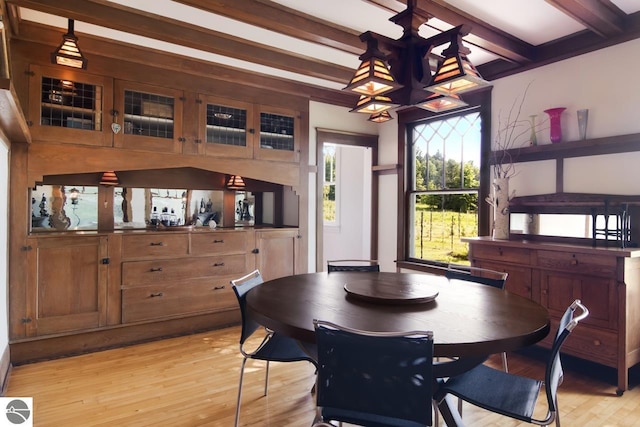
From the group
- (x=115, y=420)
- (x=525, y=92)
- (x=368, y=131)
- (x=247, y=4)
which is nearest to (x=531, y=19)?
(x=525, y=92)

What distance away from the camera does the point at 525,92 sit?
3625 mm

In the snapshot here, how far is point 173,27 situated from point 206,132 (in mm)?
1091

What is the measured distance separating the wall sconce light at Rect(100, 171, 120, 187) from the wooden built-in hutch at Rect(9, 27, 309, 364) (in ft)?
0.21

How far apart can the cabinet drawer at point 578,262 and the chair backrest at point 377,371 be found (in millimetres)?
2084

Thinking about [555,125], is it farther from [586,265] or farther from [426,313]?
[426,313]

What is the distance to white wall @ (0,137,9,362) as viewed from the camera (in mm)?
2732

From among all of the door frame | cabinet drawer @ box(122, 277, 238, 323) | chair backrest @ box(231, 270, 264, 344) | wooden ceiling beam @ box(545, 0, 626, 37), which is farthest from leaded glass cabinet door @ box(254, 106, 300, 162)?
wooden ceiling beam @ box(545, 0, 626, 37)

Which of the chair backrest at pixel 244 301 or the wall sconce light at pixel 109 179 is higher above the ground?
the wall sconce light at pixel 109 179

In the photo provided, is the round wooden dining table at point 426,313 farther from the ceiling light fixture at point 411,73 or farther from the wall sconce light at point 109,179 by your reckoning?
the wall sconce light at point 109,179

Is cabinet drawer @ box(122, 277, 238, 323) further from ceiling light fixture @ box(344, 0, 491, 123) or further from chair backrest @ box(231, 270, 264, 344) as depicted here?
ceiling light fixture @ box(344, 0, 491, 123)

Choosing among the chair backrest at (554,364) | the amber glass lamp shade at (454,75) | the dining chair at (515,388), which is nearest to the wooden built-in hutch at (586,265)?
the dining chair at (515,388)

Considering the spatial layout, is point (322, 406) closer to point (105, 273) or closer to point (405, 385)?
point (405, 385)

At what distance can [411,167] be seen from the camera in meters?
4.92

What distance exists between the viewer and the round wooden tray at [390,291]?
6.30 ft
